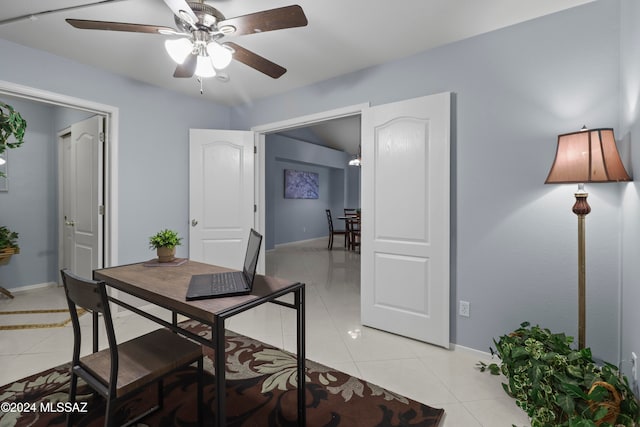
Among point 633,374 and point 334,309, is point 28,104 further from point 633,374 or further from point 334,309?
point 633,374

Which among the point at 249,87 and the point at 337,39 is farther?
the point at 249,87

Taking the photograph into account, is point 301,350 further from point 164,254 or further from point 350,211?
point 350,211

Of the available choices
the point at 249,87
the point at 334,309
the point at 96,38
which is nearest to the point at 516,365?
the point at 334,309

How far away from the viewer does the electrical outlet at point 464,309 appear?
238 centimetres

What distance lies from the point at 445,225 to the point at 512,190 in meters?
0.51

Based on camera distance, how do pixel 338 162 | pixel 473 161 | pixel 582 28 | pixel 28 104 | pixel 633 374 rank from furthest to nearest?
1. pixel 338 162
2. pixel 28 104
3. pixel 473 161
4. pixel 582 28
5. pixel 633 374

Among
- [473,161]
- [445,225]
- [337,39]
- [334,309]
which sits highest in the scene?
[337,39]

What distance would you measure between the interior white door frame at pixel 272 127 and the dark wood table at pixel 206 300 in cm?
185

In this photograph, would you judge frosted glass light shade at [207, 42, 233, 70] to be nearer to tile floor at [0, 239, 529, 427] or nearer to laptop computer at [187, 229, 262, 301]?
laptop computer at [187, 229, 262, 301]

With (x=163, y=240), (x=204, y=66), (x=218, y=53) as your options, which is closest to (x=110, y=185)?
(x=163, y=240)

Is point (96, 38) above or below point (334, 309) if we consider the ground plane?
above

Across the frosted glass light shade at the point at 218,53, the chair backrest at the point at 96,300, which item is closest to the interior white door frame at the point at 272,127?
the frosted glass light shade at the point at 218,53

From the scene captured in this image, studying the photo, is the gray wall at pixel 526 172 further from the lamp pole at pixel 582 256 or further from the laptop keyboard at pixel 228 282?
the laptop keyboard at pixel 228 282

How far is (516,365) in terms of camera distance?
1.69 metres
